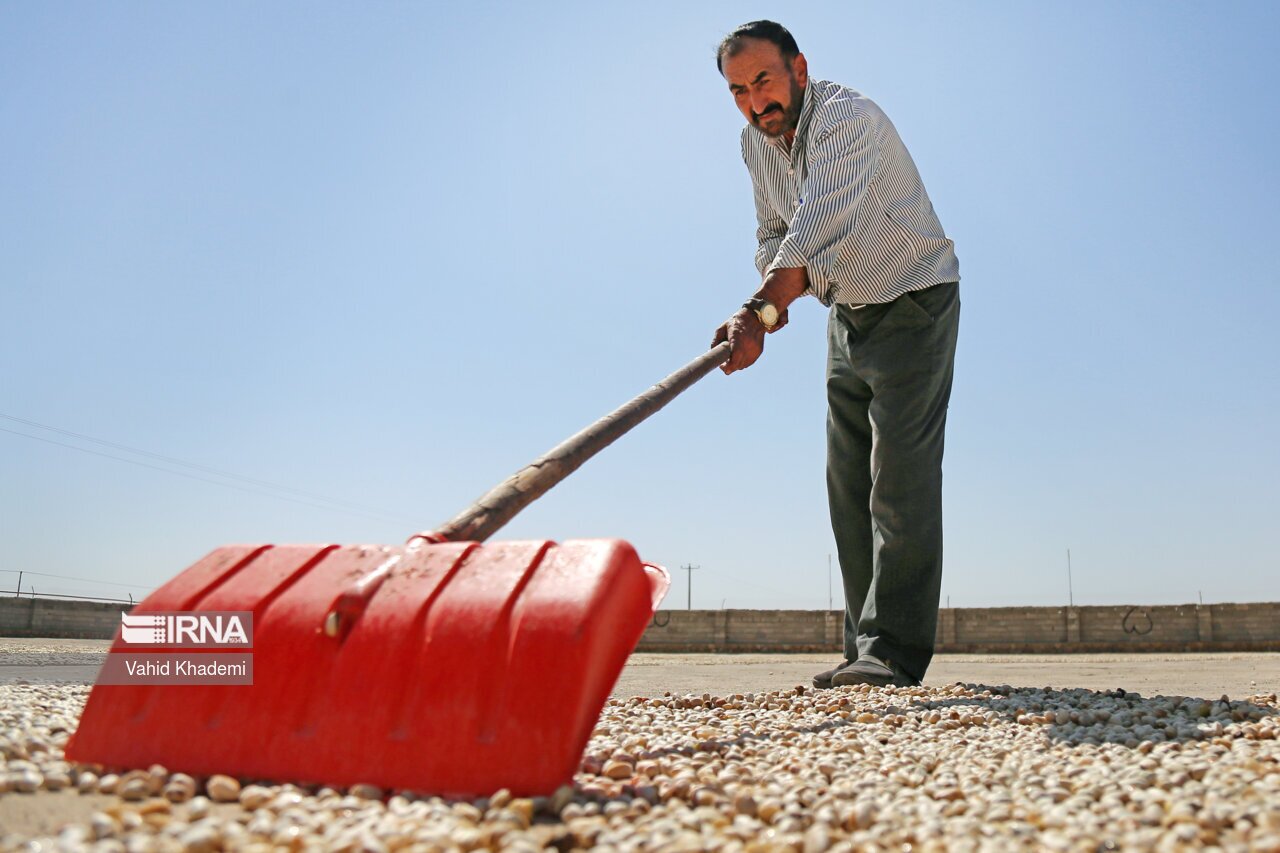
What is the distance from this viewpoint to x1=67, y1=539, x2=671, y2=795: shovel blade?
3.95 feet

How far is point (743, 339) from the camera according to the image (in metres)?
2.40

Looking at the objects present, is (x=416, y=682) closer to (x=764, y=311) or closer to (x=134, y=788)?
(x=134, y=788)

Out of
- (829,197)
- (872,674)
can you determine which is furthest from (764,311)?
(872,674)

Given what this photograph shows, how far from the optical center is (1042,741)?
66.9 inches

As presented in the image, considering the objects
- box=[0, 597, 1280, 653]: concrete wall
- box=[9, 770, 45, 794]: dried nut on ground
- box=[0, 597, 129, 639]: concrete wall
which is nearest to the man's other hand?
box=[9, 770, 45, 794]: dried nut on ground

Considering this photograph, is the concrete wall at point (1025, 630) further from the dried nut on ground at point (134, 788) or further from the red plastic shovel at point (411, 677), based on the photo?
the dried nut on ground at point (134, 788)

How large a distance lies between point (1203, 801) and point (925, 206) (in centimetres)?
209

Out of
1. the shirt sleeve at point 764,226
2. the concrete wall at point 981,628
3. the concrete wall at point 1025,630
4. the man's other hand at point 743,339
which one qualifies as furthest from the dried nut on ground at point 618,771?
the concrete wall at point 1025,630

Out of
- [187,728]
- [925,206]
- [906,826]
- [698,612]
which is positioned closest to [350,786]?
[187,728]

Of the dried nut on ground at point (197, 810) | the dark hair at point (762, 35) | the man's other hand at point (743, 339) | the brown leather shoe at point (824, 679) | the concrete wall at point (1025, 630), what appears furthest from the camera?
the concrete wall at point (1025, 630)

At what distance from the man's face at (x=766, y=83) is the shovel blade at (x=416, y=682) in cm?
199

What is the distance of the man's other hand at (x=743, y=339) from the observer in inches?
94.3

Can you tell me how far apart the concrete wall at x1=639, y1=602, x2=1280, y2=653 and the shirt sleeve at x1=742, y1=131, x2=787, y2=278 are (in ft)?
31.8

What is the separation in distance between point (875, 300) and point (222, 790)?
2227mm
